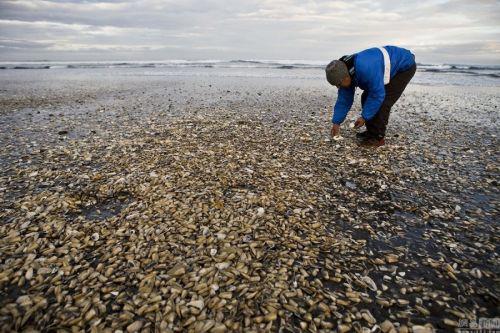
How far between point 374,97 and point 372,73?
708 millimetres

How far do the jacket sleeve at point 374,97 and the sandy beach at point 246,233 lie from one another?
144 centimetres

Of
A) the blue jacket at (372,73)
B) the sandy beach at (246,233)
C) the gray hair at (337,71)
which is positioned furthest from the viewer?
the blue jacket at (372,73)

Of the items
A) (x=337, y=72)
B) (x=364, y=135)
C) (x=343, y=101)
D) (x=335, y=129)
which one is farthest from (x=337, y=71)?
(x=364, y=135)

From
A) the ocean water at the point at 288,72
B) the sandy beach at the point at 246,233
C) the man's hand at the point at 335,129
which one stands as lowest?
the sandy beach at the point at 246,233

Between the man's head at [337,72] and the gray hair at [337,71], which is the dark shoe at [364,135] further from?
the gray hair at [337,71]

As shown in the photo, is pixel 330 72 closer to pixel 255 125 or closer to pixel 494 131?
pixel 255 125

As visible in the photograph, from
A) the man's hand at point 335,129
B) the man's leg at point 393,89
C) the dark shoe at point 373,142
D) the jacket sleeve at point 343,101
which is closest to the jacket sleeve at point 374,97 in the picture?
the jacket sleeve at point 343,101

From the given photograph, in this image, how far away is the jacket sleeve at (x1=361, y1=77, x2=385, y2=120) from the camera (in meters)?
8.04

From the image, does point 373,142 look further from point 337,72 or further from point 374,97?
point 337,72

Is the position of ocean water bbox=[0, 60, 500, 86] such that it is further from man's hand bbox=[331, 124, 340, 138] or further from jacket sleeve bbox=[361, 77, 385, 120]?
jacket sleeve bbox=[361, 77, 385, 120]

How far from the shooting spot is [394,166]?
8.26m

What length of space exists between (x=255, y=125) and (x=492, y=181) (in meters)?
8.31

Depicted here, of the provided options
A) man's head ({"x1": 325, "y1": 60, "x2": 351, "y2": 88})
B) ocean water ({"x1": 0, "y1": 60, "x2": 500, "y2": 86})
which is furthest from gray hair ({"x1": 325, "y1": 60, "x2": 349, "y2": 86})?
ocean water ({"x1": 0, "y1": 60, "x2": 500, "y2": 86})

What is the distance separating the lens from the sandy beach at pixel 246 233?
3.86 m
